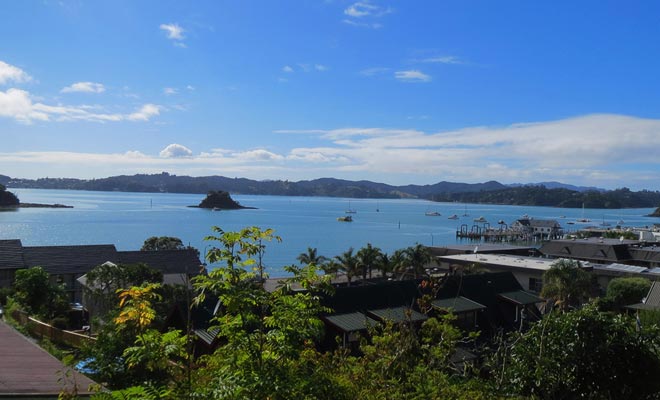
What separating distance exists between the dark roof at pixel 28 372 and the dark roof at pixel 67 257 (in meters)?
27.2

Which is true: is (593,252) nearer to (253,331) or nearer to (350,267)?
(350,267)

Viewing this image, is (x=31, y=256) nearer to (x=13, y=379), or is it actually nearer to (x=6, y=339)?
(x=6, y=339)

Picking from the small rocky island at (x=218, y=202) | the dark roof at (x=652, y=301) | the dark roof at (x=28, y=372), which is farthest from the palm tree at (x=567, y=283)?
the small rocky island at (x=218, y=202)

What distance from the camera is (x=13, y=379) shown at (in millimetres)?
5977

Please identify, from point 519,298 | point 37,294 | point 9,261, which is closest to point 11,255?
point 9,261

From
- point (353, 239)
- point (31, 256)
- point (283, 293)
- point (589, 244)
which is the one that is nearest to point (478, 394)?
point (283, 293)

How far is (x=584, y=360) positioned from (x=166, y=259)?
1340 inches

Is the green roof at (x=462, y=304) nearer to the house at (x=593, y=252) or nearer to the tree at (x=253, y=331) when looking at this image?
the tree at (x=253, y=331)

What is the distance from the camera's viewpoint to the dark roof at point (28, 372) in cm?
555

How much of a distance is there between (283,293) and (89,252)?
3438 cm

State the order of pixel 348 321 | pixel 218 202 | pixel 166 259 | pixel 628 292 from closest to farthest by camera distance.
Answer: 1. pixel 348 321
2. pixel 628 292
3. pixel 166 259
4. pixel 218 202

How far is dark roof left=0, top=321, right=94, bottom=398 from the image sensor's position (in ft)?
18.2

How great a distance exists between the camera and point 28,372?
6.34 m

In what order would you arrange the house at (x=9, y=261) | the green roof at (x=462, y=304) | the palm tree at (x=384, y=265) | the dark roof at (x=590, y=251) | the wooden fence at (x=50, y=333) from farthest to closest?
the dark roof at (x=590, y=251)
the palm tree at (x=384, y=265)
the house at (x=9, y=261)
the green roof at (x=462, y=304)
the wooden fence at (x=50, y=333)
